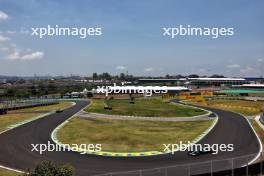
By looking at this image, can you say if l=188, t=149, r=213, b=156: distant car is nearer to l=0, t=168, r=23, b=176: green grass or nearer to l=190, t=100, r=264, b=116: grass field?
l=0, t=168, r=23, b=176: green grass

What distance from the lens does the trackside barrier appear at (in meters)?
27.9

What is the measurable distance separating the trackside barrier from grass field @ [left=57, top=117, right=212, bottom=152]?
10.4 meters

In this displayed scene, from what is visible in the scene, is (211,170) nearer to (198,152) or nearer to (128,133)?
(198,152)

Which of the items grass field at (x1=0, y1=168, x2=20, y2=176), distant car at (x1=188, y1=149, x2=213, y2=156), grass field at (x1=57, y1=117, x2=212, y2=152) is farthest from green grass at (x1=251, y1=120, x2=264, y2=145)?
grass field at (x1=0, y1=168, x2=20, y2=176)

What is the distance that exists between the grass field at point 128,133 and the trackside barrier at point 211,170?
Answer: 10377mm

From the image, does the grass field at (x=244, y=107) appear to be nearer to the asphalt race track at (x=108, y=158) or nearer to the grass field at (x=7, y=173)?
the asphalt race track at (x=108, y=158)

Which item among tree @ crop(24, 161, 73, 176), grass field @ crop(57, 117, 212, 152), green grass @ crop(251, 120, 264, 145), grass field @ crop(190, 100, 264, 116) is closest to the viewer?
tree @ crop(24, 161, 73, 176)

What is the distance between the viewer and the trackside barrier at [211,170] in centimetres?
2792

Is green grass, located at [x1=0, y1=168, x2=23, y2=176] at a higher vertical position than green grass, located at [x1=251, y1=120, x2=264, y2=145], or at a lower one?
lower

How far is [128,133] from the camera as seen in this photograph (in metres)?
55.3

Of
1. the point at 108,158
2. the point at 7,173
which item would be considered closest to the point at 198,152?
the point at 108,158

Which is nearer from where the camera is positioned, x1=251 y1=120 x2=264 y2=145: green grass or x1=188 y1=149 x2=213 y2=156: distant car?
x1=188 y1=149 x2=213 y2=156: distant car

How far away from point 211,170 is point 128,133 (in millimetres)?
28585

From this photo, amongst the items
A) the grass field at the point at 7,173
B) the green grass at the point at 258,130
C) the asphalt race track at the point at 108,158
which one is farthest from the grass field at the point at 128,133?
the grass field at the point at 7,173
